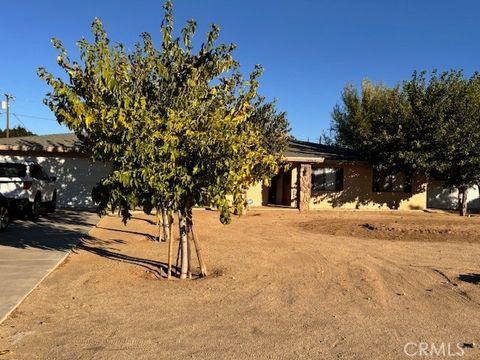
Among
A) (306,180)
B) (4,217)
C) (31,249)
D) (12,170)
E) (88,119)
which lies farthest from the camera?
(306,180)

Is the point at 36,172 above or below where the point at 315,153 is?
below

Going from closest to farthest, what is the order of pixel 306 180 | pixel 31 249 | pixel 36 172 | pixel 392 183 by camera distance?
pixel 31 249 → pixel 36 172 → pixel 306 180 → pixel 392 183

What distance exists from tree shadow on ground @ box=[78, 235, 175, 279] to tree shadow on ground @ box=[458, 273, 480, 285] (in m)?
4.85

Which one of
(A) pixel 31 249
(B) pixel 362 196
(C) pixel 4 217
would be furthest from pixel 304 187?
(A) pixel 31 249

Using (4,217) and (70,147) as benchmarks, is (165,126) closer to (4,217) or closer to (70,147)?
(4,217)

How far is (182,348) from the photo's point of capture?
516 centimetres

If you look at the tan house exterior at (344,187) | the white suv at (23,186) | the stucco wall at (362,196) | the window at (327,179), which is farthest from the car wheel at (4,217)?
the window at (327,179)

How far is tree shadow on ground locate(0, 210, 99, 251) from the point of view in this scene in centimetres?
1159

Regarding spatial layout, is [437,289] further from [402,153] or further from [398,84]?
[398,84]

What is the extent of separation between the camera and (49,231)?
1388 centimetres

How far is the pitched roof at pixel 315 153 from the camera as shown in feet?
77.2

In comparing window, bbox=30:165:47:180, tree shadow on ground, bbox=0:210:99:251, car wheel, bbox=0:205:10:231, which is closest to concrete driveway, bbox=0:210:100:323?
tree shadow on ground, bbox=0:210:99:251

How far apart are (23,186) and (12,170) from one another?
0.65 m

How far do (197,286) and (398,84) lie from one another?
120 ft
